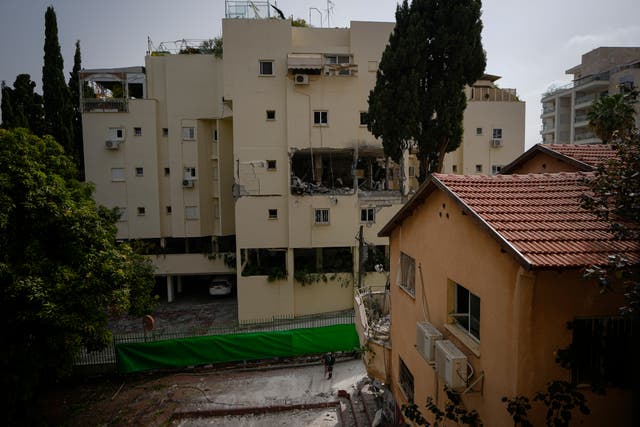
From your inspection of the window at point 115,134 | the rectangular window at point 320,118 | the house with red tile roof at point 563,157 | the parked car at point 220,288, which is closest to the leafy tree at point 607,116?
the house with red tile roof at point 563,157

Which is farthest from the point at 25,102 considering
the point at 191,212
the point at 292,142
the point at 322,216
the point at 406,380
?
the point at 406,380

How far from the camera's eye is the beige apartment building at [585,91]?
3569cm

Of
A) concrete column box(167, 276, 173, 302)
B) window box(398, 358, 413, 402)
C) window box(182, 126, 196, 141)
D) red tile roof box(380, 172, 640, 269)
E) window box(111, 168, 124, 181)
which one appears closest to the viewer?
red tile roof box(380, 172, 640, 269)

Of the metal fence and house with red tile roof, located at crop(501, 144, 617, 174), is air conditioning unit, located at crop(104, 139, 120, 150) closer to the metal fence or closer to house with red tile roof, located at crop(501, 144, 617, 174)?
the metal fence

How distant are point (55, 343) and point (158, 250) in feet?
53.8

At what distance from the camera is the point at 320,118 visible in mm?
21922

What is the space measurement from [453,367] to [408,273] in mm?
3794

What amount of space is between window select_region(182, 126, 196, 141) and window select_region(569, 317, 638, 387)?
83.0ft

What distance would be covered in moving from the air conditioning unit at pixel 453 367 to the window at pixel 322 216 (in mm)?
15861

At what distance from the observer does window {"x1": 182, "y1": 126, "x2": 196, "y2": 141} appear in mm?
25719

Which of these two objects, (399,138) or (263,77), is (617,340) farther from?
(263,77)

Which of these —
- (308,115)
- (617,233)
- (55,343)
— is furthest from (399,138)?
(55,343)

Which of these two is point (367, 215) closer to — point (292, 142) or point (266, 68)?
point (292, 142)

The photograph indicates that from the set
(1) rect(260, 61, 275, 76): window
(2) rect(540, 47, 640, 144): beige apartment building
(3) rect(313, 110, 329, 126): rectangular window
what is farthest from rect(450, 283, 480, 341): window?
(2) rect(540, 47, 640, 144): beige apartment building
